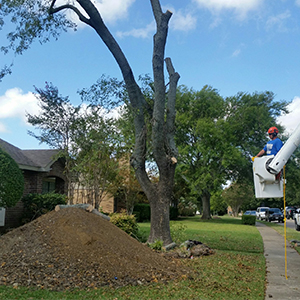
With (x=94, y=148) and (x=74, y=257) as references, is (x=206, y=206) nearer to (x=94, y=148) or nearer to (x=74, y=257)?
(x=94, y=148)

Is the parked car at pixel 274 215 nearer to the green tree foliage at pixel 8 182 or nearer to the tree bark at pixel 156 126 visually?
the tree bark at pixel 156 126

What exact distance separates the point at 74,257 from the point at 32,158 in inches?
428

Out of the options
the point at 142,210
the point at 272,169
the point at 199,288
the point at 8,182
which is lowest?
the point at 199,288

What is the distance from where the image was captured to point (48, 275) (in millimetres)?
6004

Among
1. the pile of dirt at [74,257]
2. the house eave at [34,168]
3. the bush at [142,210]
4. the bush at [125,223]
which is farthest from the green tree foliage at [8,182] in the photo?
the bush at [142,210]

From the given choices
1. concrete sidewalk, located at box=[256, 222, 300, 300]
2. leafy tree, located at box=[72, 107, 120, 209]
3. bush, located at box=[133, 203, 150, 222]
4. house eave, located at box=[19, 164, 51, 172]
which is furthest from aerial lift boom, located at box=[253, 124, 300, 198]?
bush, located at box=[133, 203, 150, 222]

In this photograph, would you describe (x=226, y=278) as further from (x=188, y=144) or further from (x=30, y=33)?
(x=188, y=144)

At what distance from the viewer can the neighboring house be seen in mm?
14508

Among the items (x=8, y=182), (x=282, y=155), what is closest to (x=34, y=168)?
(x=8, y=182)

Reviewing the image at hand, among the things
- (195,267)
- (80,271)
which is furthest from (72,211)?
(195,267)

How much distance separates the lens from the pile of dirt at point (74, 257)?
236 inches

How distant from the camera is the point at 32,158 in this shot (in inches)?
643

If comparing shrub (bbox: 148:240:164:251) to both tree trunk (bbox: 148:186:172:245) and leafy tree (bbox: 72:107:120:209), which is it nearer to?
tree trunk (bbox: 148:186:172:245)

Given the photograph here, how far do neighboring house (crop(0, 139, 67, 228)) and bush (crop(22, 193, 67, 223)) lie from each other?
0.56 m
